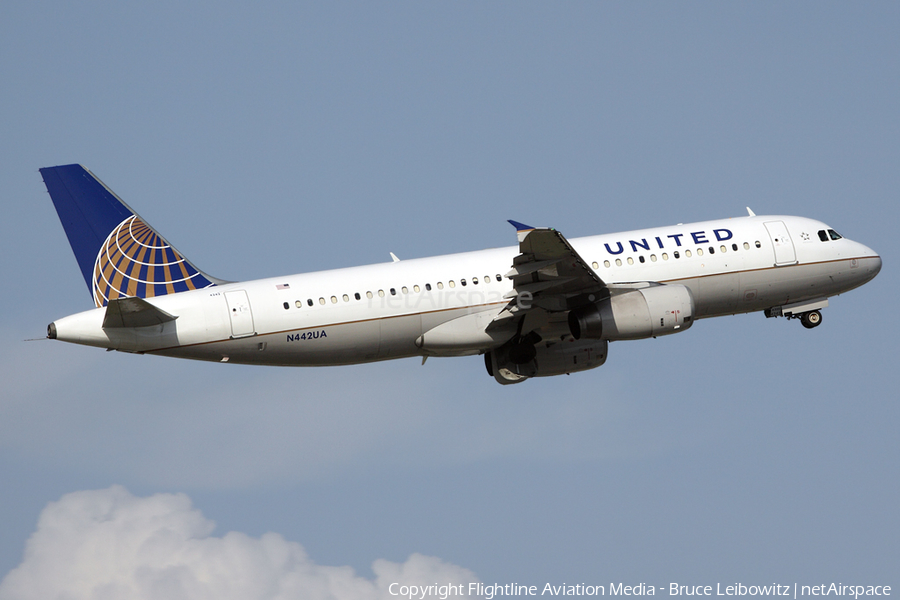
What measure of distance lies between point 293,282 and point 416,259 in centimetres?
429

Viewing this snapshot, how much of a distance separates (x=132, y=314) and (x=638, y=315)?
15.7 m

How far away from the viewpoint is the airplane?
3372 centimetres

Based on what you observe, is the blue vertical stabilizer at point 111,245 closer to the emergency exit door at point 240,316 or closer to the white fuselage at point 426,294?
the white fuselage at point 426,294

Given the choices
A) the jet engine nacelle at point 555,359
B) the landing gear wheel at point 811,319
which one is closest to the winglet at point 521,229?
the jet engine nacelle at point 555,359

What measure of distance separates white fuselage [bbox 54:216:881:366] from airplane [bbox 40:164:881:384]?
44mm

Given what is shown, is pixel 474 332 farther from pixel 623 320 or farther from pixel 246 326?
pixel 246 326

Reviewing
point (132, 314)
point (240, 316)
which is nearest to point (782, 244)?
point (240, 316)

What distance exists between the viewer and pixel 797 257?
3925 centimetres

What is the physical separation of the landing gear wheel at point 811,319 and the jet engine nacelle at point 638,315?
7690mm

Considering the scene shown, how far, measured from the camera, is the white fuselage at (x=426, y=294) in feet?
111

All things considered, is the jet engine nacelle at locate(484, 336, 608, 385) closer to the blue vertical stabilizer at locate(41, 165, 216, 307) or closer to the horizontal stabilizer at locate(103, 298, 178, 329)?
the blue vertical stabilizer at locate(41, 165, 216, 307)

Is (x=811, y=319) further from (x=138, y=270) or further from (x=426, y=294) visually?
(x=138, y=270)

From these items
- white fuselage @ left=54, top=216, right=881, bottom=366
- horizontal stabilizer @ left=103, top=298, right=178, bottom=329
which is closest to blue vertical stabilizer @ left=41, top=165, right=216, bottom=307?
white fuselage @ left=54, top=216, right=881, bottom=366

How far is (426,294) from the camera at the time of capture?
116 ft
